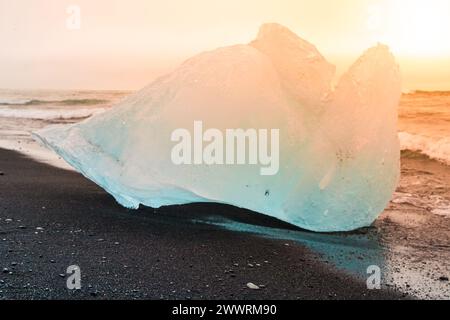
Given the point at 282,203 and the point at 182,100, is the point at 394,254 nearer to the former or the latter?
the point at 282,203

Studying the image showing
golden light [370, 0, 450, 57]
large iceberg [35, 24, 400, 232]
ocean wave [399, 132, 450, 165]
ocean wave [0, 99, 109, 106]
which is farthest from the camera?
ocean wave [0, 99, 109, 106]

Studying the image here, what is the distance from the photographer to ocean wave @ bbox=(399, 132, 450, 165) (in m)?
3.77

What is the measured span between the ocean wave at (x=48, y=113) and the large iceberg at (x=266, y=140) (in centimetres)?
227

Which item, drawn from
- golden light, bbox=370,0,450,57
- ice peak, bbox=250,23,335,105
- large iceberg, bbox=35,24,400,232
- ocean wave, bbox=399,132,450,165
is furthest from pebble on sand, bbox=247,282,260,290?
ocean wave, bbox=399,132,450,165

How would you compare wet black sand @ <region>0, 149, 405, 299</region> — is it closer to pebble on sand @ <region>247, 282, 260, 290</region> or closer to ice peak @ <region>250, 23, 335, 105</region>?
pebble on sand @ <region>247, 282, 260, 290</region>

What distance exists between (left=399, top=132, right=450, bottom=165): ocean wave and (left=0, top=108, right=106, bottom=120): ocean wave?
8.50 ft

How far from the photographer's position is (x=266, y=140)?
7.34 feet

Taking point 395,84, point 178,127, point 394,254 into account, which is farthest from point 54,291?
point 395,84

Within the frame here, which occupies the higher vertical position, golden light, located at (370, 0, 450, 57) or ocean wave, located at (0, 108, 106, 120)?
golden light, located at (370, 0, 450, 57)

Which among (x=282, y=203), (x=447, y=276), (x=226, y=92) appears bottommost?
(x=447, y=276)

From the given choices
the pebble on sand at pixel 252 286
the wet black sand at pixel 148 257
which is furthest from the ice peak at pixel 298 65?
the pebble on sand at pixel 252 286

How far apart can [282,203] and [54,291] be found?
3.50 feet

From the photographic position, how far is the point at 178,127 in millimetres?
2242

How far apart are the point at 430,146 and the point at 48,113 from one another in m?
3.33
